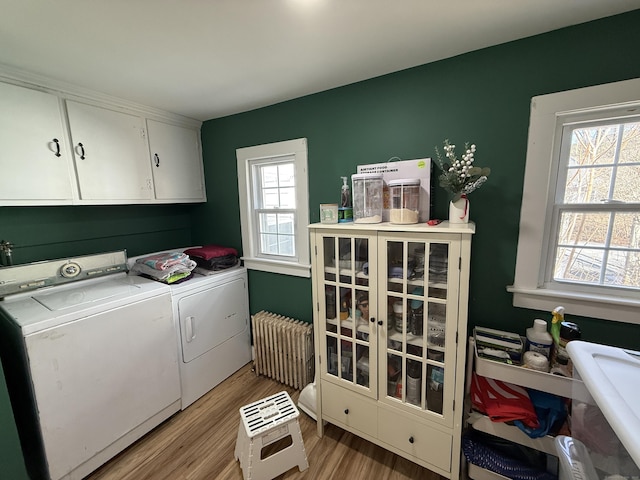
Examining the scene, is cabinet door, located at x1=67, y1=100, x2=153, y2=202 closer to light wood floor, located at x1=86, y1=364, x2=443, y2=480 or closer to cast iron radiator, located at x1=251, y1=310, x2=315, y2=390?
cast iron radiator, located at x1=251, y1=310, x2=315, y2=390

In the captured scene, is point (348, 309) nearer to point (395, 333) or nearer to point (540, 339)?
point (395, 333)

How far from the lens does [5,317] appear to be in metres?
1.42

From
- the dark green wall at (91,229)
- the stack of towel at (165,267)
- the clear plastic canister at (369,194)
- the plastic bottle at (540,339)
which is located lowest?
the plastic bottle at (540,339)

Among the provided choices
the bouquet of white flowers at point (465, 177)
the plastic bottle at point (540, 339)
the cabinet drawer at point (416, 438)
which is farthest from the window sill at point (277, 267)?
the plastic bottle at point (540, 339)

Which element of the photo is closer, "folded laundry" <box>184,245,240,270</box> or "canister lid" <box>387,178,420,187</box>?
"canister lid" <box>387,178,420,187</box>

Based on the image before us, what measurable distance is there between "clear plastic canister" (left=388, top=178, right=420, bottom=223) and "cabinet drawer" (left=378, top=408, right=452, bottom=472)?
3.65 feet

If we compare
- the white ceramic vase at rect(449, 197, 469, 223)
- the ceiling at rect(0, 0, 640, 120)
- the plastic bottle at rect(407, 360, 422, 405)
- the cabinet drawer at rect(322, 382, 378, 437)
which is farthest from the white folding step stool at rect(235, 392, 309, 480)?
the ceiling at rect(0, 0, 640, 120)

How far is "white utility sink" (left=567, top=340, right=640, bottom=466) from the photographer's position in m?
0.60

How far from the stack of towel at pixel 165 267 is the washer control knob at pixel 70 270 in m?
0.37

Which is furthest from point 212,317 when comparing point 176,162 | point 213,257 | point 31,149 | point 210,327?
point 31,149

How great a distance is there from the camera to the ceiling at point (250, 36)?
3.57ft

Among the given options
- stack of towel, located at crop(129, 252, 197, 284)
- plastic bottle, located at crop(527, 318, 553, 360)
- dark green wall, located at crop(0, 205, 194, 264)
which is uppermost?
dark green wall, located at crop(0, 205, 194, 264)

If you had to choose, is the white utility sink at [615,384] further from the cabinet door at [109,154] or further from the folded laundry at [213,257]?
the cabinet door at [109,154]

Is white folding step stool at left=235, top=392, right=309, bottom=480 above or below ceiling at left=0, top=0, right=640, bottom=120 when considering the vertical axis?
below
